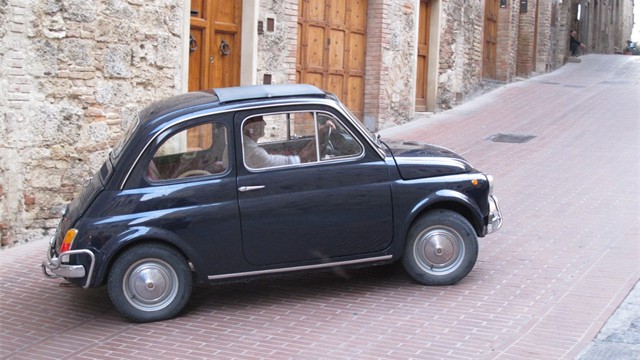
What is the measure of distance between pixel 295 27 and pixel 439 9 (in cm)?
545

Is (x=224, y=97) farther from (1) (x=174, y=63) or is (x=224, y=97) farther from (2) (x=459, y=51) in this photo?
(2) (x=459, y=51)

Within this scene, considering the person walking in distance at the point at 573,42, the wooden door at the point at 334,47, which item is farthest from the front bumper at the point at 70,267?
the person walking in distance at the point at 573,42

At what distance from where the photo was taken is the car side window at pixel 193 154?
6875mm

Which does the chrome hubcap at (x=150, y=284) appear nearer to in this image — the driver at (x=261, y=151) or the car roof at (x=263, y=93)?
the driver at (x=261, y=151)

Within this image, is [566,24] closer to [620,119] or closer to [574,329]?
[620,119]

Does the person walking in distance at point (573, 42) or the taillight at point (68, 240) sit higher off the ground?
the person walking in distance at point (573, 42)

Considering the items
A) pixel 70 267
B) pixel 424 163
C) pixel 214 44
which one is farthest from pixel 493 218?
pixel 214 44

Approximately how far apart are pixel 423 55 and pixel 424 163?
37.6 ft

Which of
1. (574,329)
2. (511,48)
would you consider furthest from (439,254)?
(511,48)

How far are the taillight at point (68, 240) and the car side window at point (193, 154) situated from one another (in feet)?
2.35

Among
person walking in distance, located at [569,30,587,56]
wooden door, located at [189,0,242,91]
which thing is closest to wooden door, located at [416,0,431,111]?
wooden door, located at [189,0,242,91]

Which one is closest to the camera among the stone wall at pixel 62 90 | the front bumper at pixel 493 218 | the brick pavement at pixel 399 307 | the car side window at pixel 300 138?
the brick pavement at pixel 399 307

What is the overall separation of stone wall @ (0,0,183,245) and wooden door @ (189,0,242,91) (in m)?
1.36

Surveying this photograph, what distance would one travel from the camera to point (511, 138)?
15656 mm
